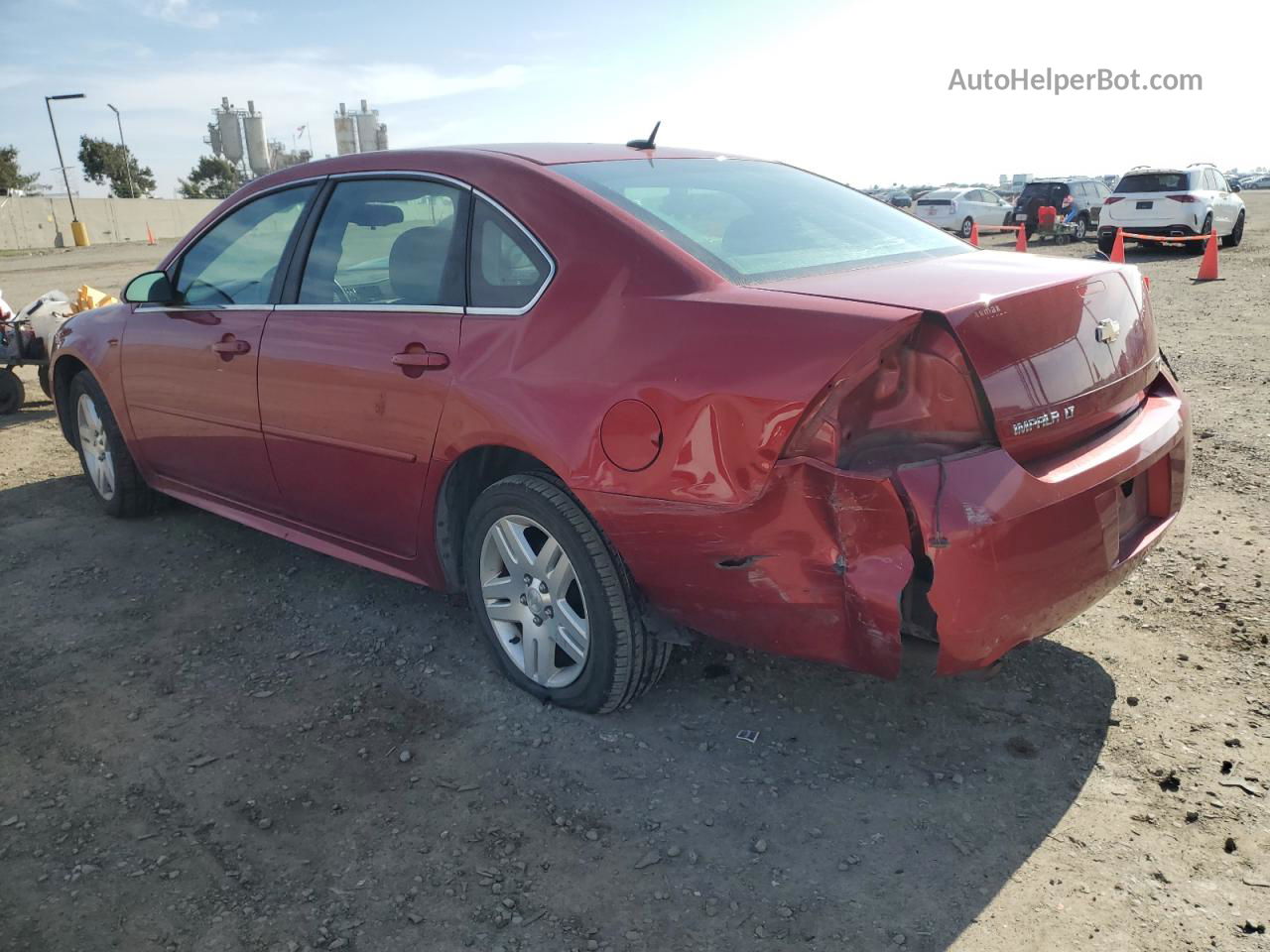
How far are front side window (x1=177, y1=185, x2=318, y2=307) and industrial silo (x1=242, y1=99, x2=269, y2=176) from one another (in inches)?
2429

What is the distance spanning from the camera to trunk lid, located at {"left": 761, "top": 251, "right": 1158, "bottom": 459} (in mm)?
2346

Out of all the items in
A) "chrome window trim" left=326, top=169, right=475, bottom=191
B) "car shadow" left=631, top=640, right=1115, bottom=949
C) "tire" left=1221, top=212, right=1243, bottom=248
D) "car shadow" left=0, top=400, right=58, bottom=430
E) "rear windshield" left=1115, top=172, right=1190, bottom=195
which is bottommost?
"tire" left=1221, top=212, right=1243, bottom=248

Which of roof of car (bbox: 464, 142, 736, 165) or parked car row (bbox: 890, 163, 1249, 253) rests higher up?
roof of car (bbox: 464, 142, 736, 165)

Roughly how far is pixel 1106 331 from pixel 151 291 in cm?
389

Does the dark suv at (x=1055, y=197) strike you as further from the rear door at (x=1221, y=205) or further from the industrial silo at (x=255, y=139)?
the industrial silo at (x=255, y=139)

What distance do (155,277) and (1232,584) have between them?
472cm

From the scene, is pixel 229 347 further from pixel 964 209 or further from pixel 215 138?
pixel 215 138

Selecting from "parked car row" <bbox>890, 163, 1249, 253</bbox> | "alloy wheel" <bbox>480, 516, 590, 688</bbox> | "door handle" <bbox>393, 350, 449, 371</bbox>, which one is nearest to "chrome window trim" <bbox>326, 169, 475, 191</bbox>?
"door handle" <bbox>393, 350, 449, 371</bbox>

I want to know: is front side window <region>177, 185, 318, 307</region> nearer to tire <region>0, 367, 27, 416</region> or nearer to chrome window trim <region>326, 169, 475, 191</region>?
chrome window trim <region>326, 169, 475, 191</region>

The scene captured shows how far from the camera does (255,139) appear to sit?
2379 inches

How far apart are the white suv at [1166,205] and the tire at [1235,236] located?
1.82ft

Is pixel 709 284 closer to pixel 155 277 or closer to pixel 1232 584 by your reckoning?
pixel 1232 584

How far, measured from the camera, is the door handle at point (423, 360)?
3074mm

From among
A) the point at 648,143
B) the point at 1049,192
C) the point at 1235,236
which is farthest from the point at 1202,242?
the point at 648,143
